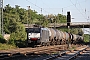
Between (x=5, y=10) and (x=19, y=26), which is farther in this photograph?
(x=5, y=10)

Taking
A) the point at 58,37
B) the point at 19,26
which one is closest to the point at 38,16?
the point at 19,26

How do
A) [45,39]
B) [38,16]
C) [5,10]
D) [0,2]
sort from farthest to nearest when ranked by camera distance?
[38,16] < [5,10] < [0,2] < [45,39]

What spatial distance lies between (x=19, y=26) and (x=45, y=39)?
49.5m

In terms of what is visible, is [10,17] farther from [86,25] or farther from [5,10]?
[86,25]

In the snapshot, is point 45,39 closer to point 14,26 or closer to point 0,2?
point 0,2

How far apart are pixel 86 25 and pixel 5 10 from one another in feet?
130

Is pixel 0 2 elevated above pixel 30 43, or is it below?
above

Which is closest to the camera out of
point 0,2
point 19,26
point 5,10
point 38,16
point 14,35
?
point 14,35

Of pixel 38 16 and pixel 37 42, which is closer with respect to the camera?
pixel 37 42

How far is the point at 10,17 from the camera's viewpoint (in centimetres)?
9756

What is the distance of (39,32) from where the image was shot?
35.2m

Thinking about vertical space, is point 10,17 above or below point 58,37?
above

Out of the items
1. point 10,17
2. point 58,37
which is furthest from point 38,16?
point 58,37

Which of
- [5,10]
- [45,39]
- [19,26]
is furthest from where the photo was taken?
[5,10]
